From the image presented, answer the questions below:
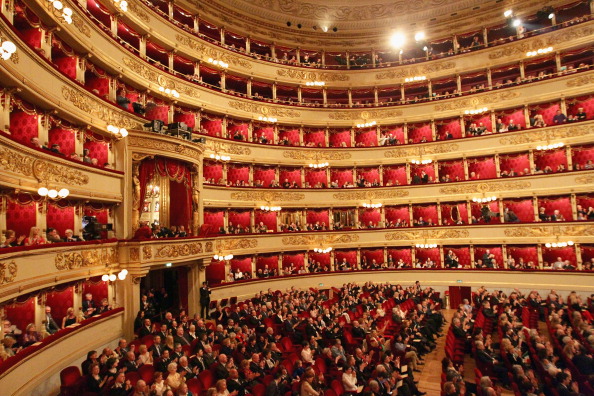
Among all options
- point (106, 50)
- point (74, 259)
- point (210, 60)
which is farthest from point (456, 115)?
point (74, 259)

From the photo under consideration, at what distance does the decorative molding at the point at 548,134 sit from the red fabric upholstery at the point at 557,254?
5.08 metres

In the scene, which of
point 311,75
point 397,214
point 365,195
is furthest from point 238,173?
point 397,214

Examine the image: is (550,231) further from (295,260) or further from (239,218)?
(239,218)

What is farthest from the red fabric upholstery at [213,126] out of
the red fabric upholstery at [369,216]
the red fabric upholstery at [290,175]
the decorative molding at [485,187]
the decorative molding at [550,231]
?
the decorative molding at [550,231]

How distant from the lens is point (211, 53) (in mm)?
18797

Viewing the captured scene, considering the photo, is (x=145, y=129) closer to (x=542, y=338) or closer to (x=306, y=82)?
(x=306, y=82)

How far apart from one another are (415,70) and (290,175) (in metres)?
9.14

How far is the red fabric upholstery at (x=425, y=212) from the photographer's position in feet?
69.0

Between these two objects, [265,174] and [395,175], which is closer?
[265,174]

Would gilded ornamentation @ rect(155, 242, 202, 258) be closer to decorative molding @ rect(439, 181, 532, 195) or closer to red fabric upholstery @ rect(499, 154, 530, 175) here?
decorative molding @ rect(439, 181, 532, 195)

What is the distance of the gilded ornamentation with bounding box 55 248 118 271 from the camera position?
29.8 feet

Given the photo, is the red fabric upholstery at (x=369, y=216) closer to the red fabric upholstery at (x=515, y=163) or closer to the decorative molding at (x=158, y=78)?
the red fabric upholstery at (x=515, y=163)

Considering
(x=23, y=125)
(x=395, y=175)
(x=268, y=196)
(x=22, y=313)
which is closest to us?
(x=22, y=313)

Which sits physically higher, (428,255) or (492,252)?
(492,252)
